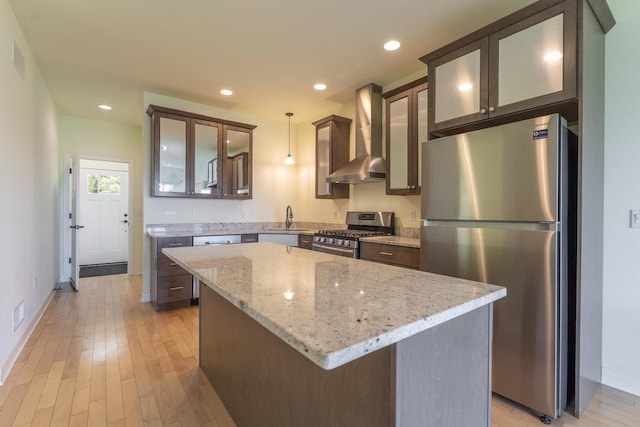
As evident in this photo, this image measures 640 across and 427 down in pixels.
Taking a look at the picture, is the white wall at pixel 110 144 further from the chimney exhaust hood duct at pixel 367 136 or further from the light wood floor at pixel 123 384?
the chimney exhaust hood duct at pixel 367 136

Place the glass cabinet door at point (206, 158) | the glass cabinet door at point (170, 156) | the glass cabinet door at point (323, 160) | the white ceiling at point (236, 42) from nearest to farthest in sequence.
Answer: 1. the white ceiling at point (236, 42)
2. the glass cabinet door at point (170, 156)
3. the glass cabinet door at point (206, 158)
4. the glass cabinet door at point (323, 160)

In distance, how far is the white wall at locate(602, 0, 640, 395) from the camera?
1978 mm

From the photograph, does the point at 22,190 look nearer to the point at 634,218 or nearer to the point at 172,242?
the point at 172,242

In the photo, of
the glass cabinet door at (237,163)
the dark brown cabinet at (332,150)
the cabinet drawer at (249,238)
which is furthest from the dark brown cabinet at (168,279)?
the dark brown cabinet at (332,150)

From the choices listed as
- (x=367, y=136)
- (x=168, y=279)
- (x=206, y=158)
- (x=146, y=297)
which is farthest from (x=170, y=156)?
(x=367, y=136)

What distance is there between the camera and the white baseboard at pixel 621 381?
77.3 inches

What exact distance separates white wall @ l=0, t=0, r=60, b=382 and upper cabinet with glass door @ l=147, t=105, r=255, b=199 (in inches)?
42.9

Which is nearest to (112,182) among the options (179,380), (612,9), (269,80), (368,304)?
(269,80)

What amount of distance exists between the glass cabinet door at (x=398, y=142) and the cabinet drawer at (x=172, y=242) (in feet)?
7.78

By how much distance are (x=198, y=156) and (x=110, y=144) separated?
2.38 m

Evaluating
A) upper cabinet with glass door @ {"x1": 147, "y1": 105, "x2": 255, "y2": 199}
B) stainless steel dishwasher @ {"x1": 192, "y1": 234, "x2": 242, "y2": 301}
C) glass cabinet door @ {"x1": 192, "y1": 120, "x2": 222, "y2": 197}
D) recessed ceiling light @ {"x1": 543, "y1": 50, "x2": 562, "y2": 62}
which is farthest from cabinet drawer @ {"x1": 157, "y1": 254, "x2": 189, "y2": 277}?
recessed ceiling light @ {"x1": 543, "y1": 50, "x2": 562, "y2": 62}

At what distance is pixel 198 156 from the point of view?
4.05m

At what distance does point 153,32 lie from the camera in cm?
260

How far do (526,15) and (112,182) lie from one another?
761 centimetres
